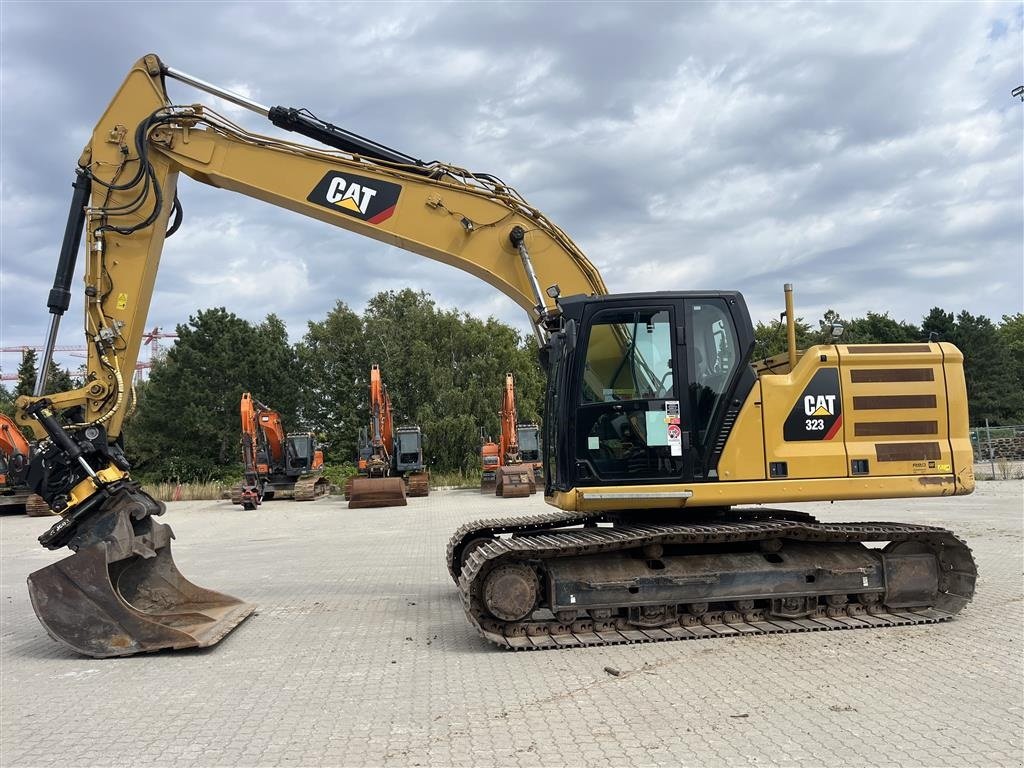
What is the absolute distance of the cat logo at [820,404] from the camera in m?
6.57

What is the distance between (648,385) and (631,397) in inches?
7.2

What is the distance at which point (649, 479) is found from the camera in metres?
6.33

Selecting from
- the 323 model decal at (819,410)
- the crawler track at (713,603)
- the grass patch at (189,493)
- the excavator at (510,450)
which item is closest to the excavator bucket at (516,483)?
the excavator at (510,450)

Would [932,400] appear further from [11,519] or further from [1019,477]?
[11,519]

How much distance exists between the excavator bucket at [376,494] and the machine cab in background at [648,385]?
18245 mm

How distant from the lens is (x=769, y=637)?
6.18 metres

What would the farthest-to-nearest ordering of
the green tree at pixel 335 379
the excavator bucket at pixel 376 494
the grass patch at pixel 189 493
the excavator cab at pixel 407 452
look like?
the green tree at pixel 335 379, the grass patch at pixel 189 493, the excavator cab at pixel 407 452, the excavator bucket at pixel 376 494

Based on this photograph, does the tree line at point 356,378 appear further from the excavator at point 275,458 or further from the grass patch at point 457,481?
the excavator at point 275,458

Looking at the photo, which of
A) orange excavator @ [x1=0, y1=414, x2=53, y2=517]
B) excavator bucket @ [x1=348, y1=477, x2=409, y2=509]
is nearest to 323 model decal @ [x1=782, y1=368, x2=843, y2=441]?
excavator bucket @ [x1=348, y1=477, x2=409, y2=509]

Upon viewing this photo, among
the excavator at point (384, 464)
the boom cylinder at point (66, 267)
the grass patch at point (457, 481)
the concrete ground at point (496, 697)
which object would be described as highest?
the boom cylinder at point (66, 267)

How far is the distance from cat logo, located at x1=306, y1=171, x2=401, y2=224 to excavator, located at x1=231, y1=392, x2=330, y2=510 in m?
21.8

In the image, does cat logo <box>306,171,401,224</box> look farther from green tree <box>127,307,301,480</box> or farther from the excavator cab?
green tree <box>127,307,301,480</box>

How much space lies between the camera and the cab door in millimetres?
6332

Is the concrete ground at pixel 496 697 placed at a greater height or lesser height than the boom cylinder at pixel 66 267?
lesser
